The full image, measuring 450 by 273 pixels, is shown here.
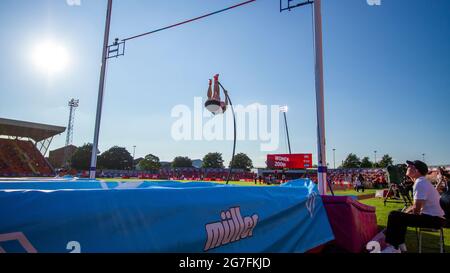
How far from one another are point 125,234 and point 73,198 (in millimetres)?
339

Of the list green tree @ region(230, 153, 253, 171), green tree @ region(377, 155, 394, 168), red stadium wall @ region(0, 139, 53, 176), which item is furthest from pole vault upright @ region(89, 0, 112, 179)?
green tree @ region(377, 155, 394, 168)

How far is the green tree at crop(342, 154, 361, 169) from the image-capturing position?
81.2 metres

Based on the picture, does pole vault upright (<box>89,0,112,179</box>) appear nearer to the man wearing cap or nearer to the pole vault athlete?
the pole vault athlete

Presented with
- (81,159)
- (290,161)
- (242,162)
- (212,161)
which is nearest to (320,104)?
(290,161)

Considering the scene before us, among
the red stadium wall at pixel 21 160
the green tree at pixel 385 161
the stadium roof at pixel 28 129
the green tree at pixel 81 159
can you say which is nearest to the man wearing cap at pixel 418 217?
the stadium roof at pixel 28 129

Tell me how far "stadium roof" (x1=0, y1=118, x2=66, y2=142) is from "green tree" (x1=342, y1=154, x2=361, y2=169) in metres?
78.8

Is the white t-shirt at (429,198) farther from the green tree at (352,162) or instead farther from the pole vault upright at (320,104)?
the green tree at (352,162)

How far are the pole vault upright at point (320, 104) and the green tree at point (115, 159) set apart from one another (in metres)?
76.1

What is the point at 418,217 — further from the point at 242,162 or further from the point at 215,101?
the point at 242,162

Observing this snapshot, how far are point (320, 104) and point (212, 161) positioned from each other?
264 ft

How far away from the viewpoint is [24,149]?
Answer: 3603 centimetres

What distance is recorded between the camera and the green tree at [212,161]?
275 feet
